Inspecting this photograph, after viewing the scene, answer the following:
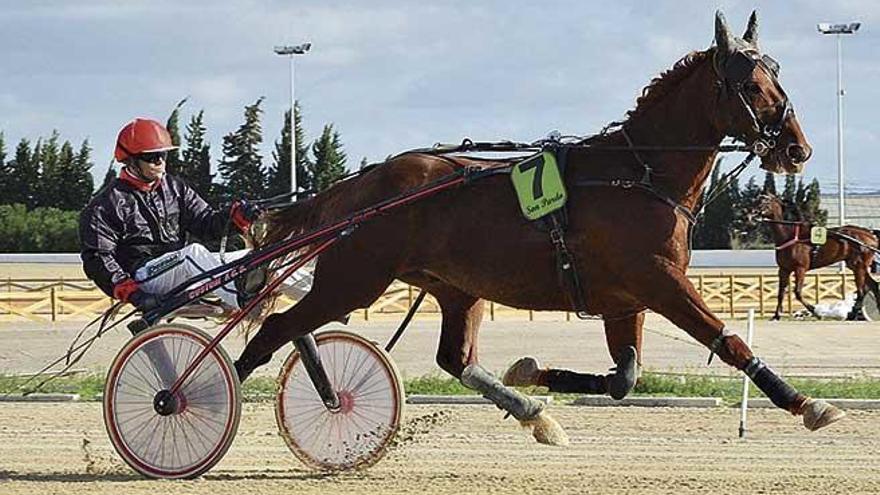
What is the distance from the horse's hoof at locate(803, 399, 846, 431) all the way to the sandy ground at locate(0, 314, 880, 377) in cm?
885

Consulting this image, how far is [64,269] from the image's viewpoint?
42.7m

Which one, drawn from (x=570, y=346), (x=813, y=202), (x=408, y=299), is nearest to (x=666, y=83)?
A: (x=570, y=346)

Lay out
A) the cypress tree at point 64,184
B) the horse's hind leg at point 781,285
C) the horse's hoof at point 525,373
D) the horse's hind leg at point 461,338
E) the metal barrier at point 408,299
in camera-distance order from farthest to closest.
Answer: the cypress tree at point 64,184
the metal barrier at point 408,299
the horse's hind leg at point 781,285
the horse's hoof at point 525,373
the horse's hind leg at point 461,338

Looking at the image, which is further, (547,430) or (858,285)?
(858,285)

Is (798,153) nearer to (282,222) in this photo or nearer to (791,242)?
(282,222)

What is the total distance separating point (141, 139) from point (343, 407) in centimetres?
181

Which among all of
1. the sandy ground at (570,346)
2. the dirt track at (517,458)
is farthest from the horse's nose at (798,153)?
the sandy ground at (570,346)

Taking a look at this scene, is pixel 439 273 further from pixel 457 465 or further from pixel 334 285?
pixel 457 465

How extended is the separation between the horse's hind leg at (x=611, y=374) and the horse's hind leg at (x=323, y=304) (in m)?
0.98

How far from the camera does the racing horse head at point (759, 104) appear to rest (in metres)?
7.27

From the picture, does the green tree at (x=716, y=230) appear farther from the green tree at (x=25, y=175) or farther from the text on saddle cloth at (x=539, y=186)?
the text on saddle cloth at (x=539, y=186)

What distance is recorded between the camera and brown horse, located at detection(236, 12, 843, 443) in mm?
7281

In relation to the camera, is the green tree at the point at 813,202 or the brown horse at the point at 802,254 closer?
the brown horse at the point at 802,254

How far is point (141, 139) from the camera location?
A: 8.13m
